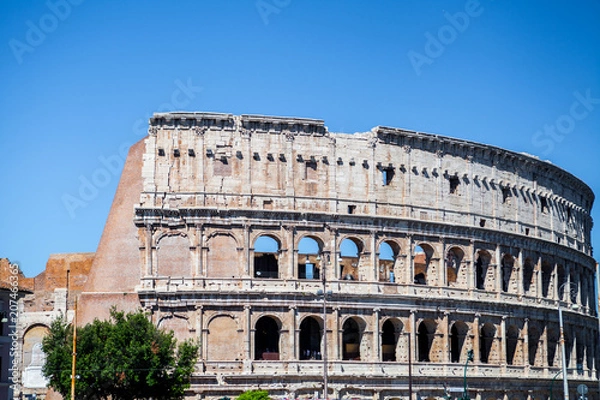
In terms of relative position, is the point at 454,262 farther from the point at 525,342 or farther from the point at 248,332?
the point at 248,332

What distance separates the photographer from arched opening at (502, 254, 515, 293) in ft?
206

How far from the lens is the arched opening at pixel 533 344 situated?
63.8 meters

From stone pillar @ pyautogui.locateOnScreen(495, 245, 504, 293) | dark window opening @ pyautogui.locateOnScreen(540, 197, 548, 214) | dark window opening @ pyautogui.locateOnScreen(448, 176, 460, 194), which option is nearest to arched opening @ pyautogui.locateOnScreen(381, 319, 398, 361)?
stone pillar @ pyautogui.locateOnScreen(495, 245, 504, 293)

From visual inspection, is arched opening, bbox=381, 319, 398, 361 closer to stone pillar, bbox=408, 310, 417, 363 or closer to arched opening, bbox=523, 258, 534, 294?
stone pillar, bbox=408, 310, 417, 363

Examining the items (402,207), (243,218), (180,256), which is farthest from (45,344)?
(402,207)

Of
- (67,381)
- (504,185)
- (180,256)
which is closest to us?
(67,381)

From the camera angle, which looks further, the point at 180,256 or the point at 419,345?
the point at 419,345

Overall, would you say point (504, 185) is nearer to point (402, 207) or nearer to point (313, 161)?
point (402, 207)

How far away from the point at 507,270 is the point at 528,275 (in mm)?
2666

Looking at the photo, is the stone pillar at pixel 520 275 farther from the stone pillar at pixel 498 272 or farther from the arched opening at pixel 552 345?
the arched opening at pixel 552 345

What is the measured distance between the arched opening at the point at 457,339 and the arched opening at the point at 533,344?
5382 mm

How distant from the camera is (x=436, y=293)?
58.0m

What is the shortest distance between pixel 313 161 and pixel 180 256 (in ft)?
28.8

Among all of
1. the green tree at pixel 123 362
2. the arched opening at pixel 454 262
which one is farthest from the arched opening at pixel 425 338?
the green tree at pixel 123 362
